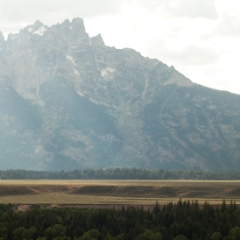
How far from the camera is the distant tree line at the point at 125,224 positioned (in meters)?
123

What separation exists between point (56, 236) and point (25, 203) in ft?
183

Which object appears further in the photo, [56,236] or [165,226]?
[165,226]

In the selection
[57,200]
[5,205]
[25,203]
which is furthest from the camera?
[57,200]

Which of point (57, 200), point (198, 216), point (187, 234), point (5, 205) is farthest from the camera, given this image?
point (57, 200)

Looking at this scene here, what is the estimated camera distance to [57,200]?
19150 cm

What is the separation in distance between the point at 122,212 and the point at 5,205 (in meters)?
35.0

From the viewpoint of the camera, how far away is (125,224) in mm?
135250

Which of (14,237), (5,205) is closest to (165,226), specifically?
(14,237)

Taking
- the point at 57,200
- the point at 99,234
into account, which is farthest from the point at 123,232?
the point at 57,200

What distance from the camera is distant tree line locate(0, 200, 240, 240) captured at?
123438 millimetres

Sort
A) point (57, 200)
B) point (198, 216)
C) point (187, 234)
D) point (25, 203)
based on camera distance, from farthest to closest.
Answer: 1. point (57, 200)
2. point (25, 203)
3. point (198, 216)
4. point (187, 234)

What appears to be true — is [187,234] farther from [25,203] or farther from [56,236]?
[25,203]

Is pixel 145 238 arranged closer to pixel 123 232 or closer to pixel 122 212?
pixel 123 232

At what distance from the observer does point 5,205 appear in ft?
544
